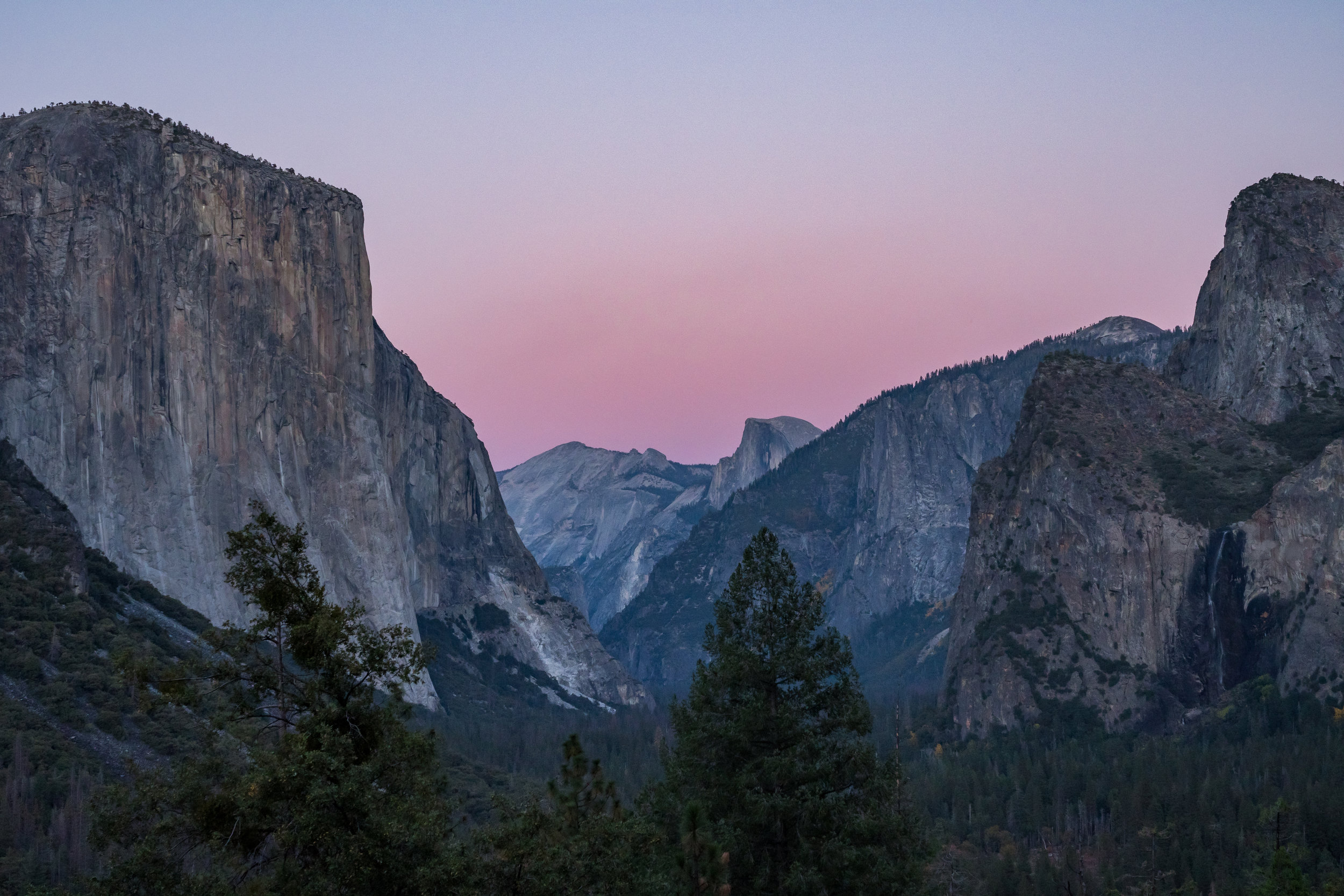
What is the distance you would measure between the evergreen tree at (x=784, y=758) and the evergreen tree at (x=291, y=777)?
12434mm

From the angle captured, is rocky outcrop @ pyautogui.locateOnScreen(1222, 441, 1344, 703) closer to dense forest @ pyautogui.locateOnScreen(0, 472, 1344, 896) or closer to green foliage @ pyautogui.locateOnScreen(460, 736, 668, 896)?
dense forest @ pyautogui.locateOnScreen(0, 472, 1344, 896)

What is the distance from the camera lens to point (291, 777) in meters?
25.3

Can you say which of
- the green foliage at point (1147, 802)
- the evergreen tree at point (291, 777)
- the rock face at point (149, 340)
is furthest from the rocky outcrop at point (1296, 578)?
the evergreen tree at point (291, 777)

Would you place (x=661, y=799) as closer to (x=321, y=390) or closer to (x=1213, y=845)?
(x=1213, y=845)

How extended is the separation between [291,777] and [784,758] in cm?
1719

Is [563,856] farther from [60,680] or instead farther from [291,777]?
[60,680]

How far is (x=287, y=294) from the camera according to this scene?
636ft

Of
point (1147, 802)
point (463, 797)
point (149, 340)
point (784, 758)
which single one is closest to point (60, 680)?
point (149, 340)

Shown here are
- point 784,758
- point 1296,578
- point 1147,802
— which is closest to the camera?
point 784,758

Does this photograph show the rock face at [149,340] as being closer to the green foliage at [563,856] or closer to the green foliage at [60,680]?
the green foliage at [60,680]

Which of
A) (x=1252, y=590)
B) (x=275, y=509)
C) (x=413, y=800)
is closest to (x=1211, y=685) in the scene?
(x=1252, y=590)

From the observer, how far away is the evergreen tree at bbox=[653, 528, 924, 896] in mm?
37375

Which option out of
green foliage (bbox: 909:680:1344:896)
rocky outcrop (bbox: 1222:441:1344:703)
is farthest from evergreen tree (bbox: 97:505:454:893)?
rocky outcrop (bbox: 1222:441:1344:703)

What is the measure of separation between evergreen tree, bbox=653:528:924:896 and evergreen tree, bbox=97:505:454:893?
12.4 meters
